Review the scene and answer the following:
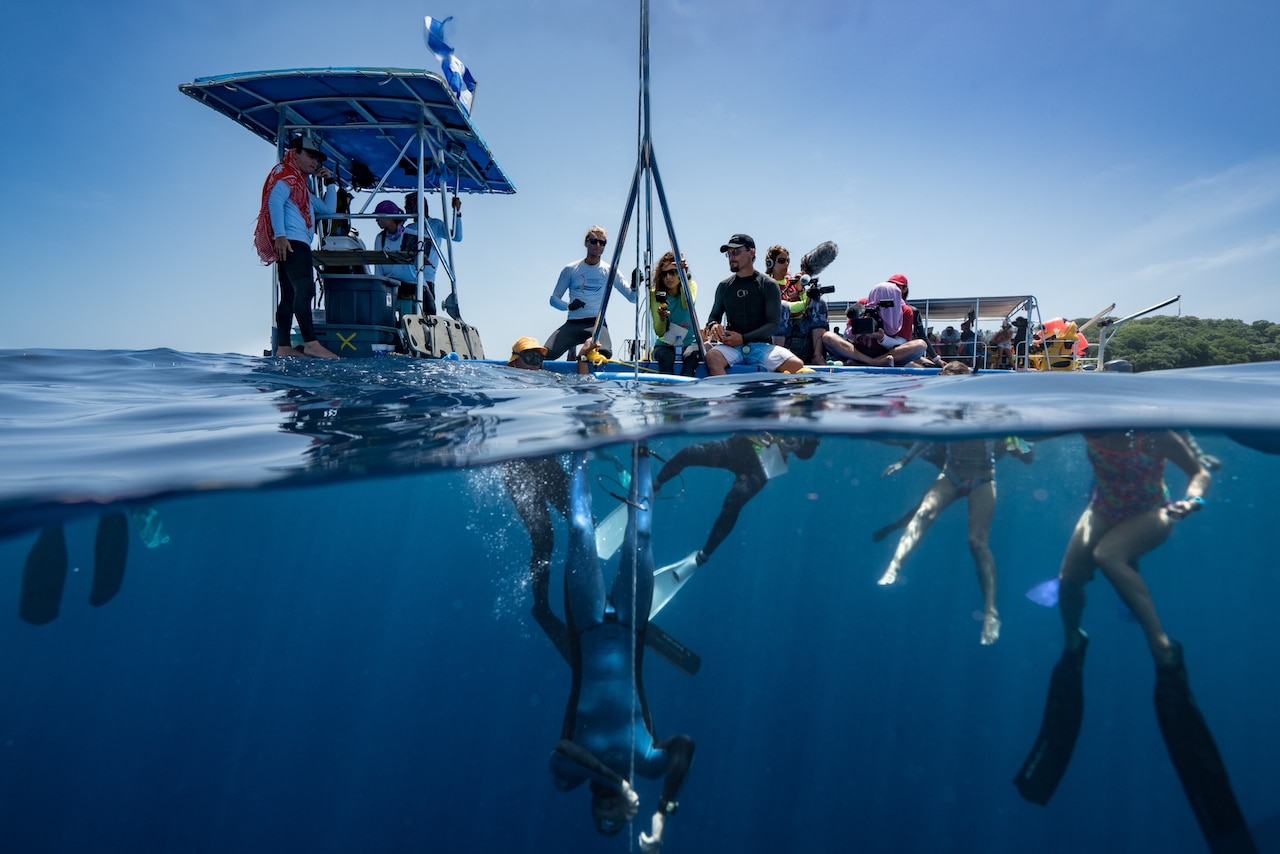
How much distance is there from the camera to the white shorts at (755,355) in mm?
6762

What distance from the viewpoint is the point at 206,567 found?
→ 10.3 metres

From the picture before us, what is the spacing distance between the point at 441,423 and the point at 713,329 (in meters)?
3.23

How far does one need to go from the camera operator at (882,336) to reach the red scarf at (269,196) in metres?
6.36

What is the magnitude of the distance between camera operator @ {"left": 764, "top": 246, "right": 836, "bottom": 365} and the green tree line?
38.6 meters

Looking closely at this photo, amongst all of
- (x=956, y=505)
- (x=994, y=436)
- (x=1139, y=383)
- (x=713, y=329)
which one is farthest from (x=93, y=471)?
(x=956, y=505)

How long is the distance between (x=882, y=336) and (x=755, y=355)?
206 cm

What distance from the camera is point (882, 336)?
25.7 ft

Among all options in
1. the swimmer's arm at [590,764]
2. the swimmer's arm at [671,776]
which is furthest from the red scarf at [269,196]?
A: the swimmer's arm at [671,776]

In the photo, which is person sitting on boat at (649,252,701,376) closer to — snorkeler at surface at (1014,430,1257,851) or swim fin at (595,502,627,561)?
swim fin at (595,502,627,561)

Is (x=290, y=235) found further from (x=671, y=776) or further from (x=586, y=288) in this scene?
(x=671, y=776)

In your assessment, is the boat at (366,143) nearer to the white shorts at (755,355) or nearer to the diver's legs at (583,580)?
the white shorts at (755,355)

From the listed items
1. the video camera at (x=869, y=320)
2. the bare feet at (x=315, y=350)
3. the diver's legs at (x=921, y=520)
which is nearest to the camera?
the bare feet at (x=315, y=350)

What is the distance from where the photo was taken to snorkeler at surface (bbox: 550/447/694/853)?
13.5 ft

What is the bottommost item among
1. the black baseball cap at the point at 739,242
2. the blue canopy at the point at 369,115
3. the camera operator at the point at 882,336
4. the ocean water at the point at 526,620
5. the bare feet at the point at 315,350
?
the ocean water at the point at 526,620
